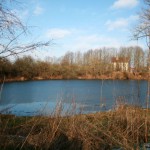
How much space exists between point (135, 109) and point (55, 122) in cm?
173

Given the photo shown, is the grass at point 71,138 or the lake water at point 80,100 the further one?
the lake water at point 80,100

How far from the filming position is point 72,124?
15.6 feet

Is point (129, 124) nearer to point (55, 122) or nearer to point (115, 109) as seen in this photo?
point (55, 122)

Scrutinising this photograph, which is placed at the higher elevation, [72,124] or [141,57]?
[141,57]

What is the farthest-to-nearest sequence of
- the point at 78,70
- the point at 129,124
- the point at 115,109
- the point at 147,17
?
the point at 78,70 < the point at 147,17 < the point at 115,109 < the point at 129,124

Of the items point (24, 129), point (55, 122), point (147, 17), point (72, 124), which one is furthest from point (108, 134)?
point (147, 17)

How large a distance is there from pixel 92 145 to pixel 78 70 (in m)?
50.1

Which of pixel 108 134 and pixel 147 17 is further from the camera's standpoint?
pixel 147 17

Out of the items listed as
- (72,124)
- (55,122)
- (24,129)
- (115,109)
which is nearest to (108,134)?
(72,124)

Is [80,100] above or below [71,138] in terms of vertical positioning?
below

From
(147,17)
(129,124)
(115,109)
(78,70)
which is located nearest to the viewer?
(129,124)

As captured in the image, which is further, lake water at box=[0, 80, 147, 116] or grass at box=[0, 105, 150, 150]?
lake water at box=[0, 80, 147, 116]

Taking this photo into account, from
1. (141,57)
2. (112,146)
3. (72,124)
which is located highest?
(141,57)

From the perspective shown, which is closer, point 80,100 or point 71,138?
point 71,138
